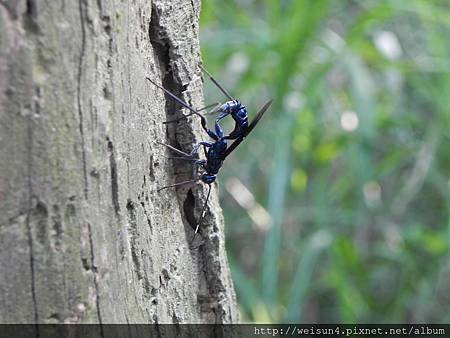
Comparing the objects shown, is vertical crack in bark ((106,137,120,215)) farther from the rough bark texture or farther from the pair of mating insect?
the pair of mating insect

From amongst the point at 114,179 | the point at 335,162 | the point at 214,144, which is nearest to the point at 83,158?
the point at 114,179

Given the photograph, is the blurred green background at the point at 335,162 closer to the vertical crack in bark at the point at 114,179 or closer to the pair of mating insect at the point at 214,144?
the pair of mating insect at the point at 214,144

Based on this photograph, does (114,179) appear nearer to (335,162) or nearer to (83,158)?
(83,158)

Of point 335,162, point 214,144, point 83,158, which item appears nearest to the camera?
point 83,158

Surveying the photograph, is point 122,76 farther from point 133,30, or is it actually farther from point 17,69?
point 17,69

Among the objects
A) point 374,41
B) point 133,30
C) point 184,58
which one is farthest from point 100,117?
point 374,41

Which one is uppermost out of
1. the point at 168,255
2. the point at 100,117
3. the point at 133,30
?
the point at 133,30

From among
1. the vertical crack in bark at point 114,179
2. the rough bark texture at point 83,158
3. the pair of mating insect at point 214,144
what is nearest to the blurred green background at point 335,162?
the pair of mating insect at point 214,144
